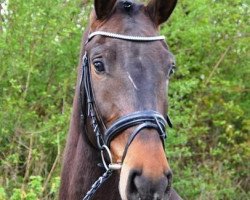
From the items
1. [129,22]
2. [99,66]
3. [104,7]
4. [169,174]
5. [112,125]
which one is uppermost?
[104,7]

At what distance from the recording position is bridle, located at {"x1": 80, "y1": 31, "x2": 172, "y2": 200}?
11.1ft

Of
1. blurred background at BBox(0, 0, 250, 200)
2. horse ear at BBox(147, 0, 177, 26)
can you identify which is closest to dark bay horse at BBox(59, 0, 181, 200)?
horse ear at BBox(147, 0, 177, 26)

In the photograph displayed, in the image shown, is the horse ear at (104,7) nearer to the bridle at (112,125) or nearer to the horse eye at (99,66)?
the bridle at (112,125)

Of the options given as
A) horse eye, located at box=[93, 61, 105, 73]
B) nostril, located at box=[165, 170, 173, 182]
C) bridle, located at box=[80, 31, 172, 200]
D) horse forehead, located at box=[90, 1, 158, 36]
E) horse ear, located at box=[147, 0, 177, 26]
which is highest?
horse ear, located at box=[147, 0, 177, 26]

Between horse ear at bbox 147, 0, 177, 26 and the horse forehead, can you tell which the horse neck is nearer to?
the horse forehead

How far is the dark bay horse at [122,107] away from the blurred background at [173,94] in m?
2.38

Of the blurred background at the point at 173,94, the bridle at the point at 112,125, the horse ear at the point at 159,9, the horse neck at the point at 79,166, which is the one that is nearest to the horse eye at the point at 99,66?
the bridle at the point at 112,125

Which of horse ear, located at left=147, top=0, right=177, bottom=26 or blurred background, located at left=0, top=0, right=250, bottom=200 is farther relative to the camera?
blurred background, located at left=0, top=0, right=250, bottom=200

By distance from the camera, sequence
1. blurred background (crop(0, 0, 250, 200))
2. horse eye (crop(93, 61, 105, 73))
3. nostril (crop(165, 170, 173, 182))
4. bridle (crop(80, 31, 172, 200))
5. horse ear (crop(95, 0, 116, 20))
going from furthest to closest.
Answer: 1. blurred background (crop(0, 0, 250, 200))
2. horse ear (crop(95, 0, 116, 20))
3. horse eye (crop(93, 61, 105, 73))
4. bridle (crop(80, 31, 172, 200))
5. nostril (crop(165, 170, 173, 182))

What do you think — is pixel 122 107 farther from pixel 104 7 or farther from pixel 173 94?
pixel 173 94

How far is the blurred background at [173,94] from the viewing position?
24.4 feet

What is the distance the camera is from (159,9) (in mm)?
3967

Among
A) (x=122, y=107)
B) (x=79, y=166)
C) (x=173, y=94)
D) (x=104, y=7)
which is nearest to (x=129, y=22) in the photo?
(x=104, y=7)

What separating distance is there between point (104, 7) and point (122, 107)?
700mm
